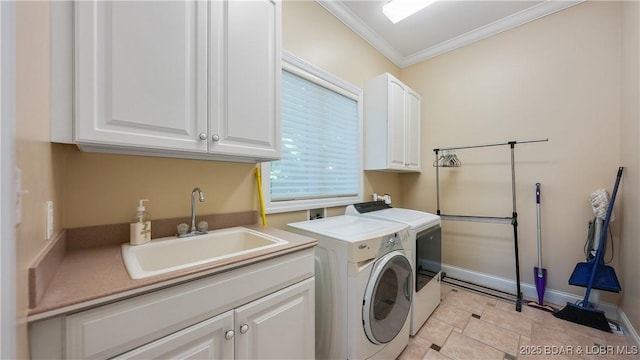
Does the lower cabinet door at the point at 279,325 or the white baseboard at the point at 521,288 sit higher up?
the lower cabinet door at the point at 279,325

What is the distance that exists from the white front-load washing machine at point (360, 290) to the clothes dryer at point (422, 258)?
15 cm

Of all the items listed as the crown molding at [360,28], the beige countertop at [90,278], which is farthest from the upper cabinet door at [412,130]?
the beige countertop at [90,278]

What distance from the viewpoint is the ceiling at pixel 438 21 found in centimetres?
220

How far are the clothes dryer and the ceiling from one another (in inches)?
75.6

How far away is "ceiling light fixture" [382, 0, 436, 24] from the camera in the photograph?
6.56 ft

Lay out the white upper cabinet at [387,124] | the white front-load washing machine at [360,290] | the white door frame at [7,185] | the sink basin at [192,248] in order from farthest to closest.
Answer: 1. the white upper cabinet at [387,124]
2. the white front-load washing machine at [360,290]
3. the sink basin at [192,248]
4. the white door frame at [7,185]

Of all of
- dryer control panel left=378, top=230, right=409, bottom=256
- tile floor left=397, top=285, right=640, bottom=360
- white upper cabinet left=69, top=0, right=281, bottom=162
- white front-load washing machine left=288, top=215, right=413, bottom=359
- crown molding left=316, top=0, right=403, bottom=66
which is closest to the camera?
white upper cabinet left=69, top=0, right=281, bottom=162

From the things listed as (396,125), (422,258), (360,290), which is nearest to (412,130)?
(396,125)

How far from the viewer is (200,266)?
0.82 metres

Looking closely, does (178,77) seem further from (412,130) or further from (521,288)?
(521,288)

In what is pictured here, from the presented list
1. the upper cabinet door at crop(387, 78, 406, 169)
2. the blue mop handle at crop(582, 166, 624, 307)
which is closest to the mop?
the blue mop handle at crop(582, 166, 624, 307)

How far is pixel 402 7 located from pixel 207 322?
267 centimetres

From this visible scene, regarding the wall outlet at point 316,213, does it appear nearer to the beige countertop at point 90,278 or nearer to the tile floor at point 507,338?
the beige countertop at point 90,278

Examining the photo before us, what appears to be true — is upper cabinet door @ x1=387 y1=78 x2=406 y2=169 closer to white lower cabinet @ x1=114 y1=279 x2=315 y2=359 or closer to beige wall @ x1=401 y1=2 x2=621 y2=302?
beige wall @ x1=401 y1=2 x2=621 y2=302
